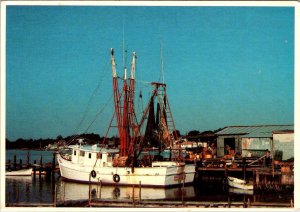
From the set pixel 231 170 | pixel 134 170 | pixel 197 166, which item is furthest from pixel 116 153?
pixel 231 170

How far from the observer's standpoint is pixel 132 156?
30.9 m

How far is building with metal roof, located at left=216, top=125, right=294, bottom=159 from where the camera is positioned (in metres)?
32.2


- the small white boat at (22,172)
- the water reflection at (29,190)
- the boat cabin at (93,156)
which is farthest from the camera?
the small white boat at (22,172)

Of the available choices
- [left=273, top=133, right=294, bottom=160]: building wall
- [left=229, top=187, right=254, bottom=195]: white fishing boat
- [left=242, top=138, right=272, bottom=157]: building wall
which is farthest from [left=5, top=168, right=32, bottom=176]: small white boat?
[left=273, top=133, right=294, bottom=160]: building wall

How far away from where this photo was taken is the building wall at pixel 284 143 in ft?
105

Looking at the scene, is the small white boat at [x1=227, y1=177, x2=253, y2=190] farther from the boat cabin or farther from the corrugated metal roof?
the boat cabin

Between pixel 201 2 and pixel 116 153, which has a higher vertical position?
pixel 201 2

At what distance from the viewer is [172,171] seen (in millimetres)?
→ 29984

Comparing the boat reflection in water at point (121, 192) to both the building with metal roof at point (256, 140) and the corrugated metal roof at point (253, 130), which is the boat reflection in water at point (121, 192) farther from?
the corrugated metal roof at point (253, 130)

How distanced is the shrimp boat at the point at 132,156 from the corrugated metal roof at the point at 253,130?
6.31m

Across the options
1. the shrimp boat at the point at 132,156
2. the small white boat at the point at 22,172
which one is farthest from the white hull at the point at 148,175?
the small white boat at the point at 22,172
